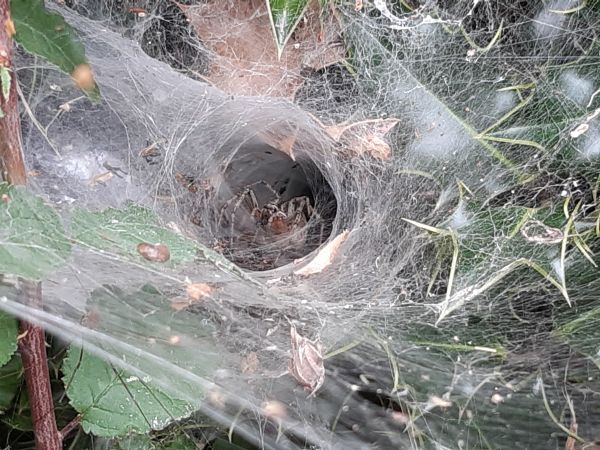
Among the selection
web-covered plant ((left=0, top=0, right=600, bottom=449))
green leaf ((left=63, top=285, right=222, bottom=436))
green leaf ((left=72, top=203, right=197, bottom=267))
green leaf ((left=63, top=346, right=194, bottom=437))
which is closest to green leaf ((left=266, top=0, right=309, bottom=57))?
web-covered plant ((left=0, top=0, right=600, bottom=449))

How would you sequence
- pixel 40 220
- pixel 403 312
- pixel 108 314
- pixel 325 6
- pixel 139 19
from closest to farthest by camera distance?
pixel 40 220
pixel 108 314
pixel 403 312
pixel 325 6
pixel 139 19

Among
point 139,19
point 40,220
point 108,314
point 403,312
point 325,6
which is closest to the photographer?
point 40,220

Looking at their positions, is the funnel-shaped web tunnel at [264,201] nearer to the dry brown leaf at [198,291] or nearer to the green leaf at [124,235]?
the dry brown leaf at [198,291]

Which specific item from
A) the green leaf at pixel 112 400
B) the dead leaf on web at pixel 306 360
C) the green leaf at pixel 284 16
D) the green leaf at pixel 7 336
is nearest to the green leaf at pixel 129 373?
the green leaf at pixel 112 400

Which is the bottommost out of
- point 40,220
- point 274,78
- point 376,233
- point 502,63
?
point 376,233

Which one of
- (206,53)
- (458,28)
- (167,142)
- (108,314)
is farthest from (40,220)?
(458,28)

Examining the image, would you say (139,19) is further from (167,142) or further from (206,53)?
(167,142)

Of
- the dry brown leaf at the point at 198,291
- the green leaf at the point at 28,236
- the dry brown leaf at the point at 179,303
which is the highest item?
the green leaf at the point at 28,236
